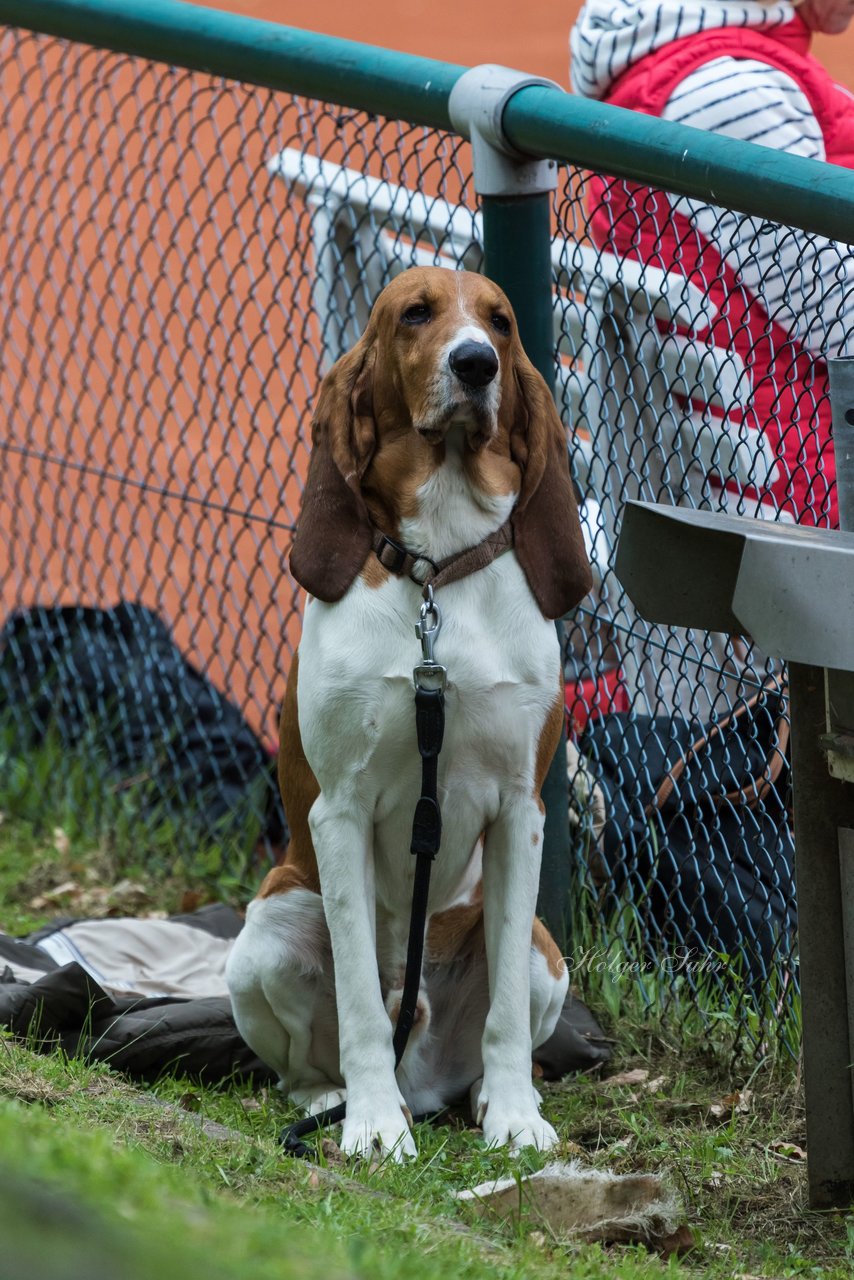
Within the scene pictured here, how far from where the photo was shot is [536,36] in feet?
21.4

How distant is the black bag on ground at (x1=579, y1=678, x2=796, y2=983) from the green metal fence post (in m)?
0.22

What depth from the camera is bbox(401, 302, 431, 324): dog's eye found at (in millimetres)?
2928

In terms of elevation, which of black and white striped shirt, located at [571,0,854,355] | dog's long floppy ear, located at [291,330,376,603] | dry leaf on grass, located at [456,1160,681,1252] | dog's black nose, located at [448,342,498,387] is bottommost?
dry leaf on grass, located at [456,1160,681,1252]

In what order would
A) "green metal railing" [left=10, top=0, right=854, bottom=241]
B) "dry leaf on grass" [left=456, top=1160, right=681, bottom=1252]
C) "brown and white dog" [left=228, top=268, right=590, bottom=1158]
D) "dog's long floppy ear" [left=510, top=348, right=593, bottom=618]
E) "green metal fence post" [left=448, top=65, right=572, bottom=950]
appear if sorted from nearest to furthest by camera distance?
"dry leaf on grass" [left=456, top=1160, right=681, bottom=1252] → "green metal railing" [left=10, top=0, right=854, bottom=241] → "brown and white dog" [left=228, top=268, right=590, bottom=1158] → "dog's long floppy ear" [left=510, top=348, right=593, bottom=618] → "green metal fence post" [left=448, top=65, right=572, bottom=950]

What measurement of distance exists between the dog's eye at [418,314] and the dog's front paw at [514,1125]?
1.46 metres

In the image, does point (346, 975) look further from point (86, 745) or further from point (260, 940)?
point (86, 745)

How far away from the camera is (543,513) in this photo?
304 cm

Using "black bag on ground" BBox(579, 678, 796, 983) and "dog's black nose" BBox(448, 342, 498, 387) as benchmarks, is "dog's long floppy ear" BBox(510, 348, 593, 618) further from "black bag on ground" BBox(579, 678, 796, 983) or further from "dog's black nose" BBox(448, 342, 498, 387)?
"black bag on ground" BBox(579, 678, 796, 983)

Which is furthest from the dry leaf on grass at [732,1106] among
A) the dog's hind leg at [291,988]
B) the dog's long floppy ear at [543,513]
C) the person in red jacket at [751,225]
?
the person in red jacket at [751,225]

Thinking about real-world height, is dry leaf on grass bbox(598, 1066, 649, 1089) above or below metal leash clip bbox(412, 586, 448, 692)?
below

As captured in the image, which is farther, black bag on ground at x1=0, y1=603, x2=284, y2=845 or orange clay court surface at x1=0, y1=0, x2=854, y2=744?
orange clay court surface at x1=0, y1=0, x2=854, y2=744

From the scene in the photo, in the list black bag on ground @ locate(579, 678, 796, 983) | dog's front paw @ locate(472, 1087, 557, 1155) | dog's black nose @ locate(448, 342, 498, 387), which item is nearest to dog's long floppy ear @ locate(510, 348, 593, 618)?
dog's black nose @ locate(448, 342, 498, 387)

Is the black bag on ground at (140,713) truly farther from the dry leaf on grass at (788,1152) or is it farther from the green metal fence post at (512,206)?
the dry leaf on grass at (788,1152)

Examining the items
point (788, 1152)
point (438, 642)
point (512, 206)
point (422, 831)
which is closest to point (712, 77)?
point (512, 206)
